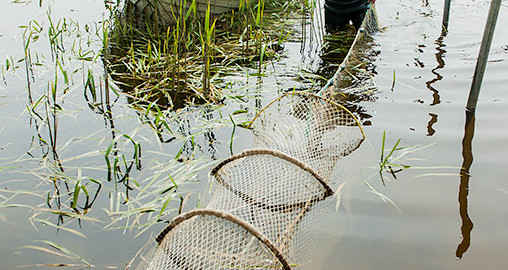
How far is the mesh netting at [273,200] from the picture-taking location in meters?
2.06

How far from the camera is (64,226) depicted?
2.82 metres

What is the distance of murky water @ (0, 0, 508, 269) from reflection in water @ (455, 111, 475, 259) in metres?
0.01

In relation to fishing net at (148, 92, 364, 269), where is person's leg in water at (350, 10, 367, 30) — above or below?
above

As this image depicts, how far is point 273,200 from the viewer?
2639 millimetres

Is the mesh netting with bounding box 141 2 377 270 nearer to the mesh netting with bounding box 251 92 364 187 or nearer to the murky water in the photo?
the mesh netting with bounding box 251 92 364 187

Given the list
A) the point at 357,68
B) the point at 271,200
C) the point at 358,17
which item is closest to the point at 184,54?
the point at 357,68

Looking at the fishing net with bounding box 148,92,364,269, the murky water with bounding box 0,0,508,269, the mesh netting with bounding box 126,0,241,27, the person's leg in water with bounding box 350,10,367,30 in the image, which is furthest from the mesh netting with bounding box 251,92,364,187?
the mesh netting with bounding box 126,0,241,27

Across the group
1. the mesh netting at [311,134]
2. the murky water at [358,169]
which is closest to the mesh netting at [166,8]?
the murky water at [358,169]

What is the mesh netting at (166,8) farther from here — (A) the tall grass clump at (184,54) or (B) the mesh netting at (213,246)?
(B) the mesh netting at (213,246)

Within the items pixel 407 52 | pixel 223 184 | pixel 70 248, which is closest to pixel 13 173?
pixel 70 248

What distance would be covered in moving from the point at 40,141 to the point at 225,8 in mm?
3913

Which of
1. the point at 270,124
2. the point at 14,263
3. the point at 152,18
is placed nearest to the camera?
the point at 14,263

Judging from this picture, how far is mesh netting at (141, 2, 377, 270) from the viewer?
6.75 ft

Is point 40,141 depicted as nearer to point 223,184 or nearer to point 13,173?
point 13,173
